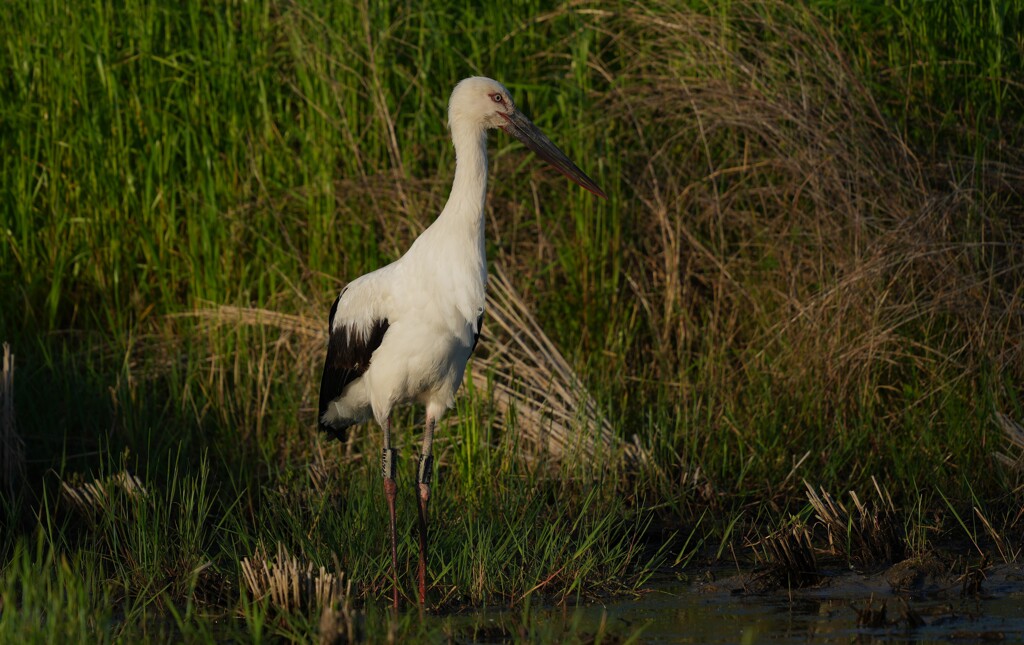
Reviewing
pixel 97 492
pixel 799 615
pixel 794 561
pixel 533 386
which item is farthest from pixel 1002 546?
pixel 97 492

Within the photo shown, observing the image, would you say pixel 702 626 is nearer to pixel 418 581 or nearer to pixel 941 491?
pixel 418 581

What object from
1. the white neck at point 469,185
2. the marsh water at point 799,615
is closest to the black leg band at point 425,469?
the marsh water at point 799,615

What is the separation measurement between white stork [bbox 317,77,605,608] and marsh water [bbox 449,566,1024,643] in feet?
1.91

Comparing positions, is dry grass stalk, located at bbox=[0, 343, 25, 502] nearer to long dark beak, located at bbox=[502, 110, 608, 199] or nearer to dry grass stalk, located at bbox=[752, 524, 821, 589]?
long dark beak, located at bbox=[502, 110, 608, 199]

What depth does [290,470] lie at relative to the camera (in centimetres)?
569

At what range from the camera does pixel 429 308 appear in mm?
4961

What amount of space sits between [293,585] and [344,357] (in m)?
1.37

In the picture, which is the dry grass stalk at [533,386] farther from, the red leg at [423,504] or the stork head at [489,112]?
the stork head at [489,112]

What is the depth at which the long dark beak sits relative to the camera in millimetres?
5398

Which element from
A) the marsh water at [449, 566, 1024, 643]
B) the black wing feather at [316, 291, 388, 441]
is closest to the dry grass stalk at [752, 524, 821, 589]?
the marsh water at [449, 566, 1024, 643]

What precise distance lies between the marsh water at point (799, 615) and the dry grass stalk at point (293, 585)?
1.40ft

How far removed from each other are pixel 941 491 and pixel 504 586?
195 cm

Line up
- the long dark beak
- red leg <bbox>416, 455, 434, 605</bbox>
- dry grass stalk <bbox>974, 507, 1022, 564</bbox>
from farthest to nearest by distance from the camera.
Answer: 1. the long dark beak
2. dry grass stalk <bbox>974, 507, 1022, 564</bbox>
3. red leg <bbox>416, 455, 434, 605</bbox>

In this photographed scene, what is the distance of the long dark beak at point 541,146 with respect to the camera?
17.7 feet
